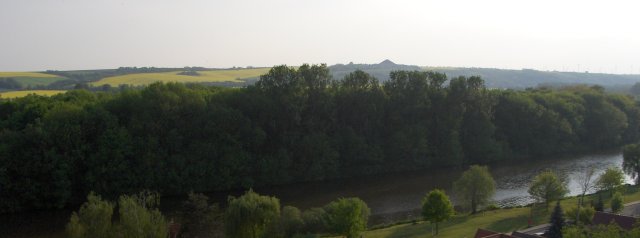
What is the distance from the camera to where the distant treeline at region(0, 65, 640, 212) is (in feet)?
138

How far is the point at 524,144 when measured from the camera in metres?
69.2

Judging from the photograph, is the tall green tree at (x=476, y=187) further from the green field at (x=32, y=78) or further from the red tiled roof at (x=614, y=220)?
the green field at (x=32, y=78)

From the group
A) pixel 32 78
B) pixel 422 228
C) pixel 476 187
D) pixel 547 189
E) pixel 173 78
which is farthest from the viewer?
pixel 173 78

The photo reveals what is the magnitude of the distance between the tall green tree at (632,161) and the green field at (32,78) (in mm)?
84616

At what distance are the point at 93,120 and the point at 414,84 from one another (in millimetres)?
34115

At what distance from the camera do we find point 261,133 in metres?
50.0

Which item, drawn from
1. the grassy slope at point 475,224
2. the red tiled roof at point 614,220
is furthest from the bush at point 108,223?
the red tiled roof at point 614,220

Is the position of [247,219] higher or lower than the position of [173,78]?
lower

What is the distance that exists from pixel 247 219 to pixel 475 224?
49.9 feet

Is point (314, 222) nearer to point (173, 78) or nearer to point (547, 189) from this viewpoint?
point (547, 189)

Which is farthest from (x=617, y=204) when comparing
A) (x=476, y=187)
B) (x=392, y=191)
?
(x=392, y=191)

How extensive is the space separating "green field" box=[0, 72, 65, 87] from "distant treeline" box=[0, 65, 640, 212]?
46844mm

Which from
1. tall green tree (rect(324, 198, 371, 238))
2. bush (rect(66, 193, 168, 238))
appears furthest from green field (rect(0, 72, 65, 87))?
tall green tree (rect(324, 198, 371, 238))

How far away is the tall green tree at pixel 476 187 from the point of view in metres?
37.2
